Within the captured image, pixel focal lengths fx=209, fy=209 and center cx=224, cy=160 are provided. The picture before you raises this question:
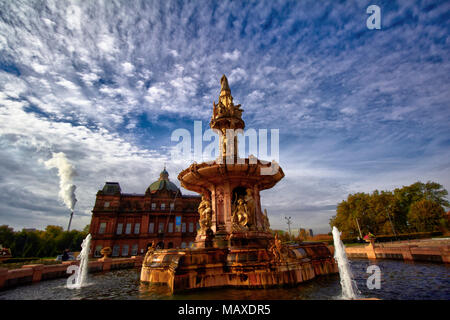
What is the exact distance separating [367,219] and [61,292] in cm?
4709

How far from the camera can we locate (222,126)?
1332 cm

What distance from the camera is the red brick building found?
41.0m

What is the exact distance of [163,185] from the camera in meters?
50.2

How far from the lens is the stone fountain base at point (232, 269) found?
7.01m

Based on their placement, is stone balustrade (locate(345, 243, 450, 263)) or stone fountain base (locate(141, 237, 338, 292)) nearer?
stone fountain base (locate(141, 237, 338, 292))

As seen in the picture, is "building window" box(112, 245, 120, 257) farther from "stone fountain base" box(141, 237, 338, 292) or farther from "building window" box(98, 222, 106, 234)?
"stone fountain base" box(141, 237, 338, 292)

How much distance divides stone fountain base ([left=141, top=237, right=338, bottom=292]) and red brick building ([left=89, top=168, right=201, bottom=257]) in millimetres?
38204

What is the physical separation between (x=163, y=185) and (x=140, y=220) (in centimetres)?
964

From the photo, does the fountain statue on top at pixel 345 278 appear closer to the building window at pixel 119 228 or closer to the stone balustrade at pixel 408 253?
the stone balustrade at pixel 408 253

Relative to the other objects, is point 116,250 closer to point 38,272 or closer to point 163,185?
point 163,185

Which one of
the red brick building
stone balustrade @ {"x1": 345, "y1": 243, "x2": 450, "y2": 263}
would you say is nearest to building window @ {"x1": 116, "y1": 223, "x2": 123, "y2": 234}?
the red brick building


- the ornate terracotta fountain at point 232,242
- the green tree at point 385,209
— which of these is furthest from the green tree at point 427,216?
the ornate terracotta fountain at point 232,242

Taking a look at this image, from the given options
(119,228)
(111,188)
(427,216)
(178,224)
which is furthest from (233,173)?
(111,188)
